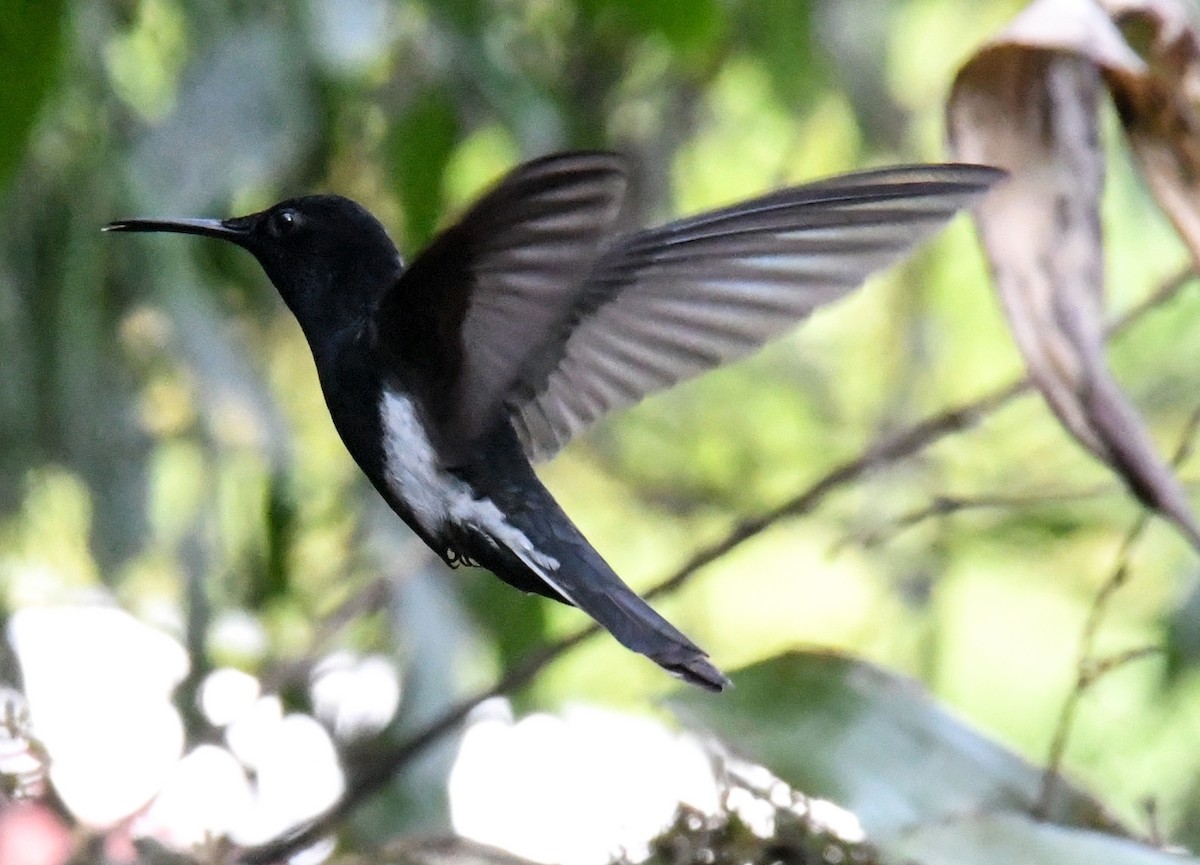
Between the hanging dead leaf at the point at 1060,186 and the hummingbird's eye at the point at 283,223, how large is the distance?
1.70 ft

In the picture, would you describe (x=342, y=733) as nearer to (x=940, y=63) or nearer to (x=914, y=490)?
(x=914, y=490)

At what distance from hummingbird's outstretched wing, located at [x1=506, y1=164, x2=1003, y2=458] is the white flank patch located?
0.37 ft

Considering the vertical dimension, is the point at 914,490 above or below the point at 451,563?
below

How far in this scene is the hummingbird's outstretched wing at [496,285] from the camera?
91cm

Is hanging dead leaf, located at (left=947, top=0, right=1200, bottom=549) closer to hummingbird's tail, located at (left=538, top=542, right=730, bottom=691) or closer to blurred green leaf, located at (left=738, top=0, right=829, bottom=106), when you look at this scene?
hummingbird's tail, located at (left=538, top=542, right=730, bottom=691)

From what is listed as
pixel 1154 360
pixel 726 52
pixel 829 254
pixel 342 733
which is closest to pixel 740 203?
pixel 829 254

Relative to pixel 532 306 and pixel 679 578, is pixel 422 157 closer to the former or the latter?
pixel 679 578

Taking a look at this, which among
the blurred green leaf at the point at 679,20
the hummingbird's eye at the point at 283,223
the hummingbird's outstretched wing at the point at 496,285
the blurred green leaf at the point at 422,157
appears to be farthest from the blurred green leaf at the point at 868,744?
the blurred green leaf at the point at 422,157

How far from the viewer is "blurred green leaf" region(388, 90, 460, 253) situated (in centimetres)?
223

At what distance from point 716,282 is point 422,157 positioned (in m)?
1.07

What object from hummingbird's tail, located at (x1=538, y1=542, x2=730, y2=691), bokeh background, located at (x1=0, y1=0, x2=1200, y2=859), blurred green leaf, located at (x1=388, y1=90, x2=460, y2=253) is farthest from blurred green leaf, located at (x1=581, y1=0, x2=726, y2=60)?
hummingbird's tail, located at (x1=538, y1=542, x2=730, y2=691)

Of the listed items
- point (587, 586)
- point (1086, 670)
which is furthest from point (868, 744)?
point (587, 586)

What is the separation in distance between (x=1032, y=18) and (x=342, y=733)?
1397 millimetres

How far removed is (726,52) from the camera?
303 cm
